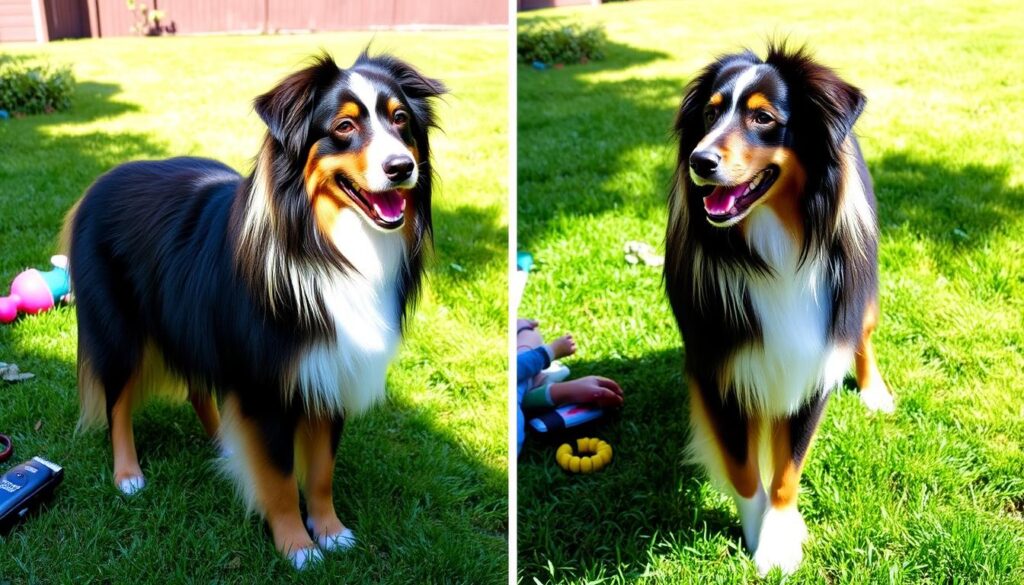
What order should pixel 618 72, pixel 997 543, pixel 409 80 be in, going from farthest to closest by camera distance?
pixel 618 72 → pixel 997 543 → pixel 409 80

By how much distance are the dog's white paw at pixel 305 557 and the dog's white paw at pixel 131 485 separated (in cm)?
51

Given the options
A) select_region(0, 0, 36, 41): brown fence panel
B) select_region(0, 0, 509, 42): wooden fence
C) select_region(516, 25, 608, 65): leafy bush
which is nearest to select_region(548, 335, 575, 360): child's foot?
select_region(0, 0, 509, 42): wooden fence

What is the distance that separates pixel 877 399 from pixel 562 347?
102 cm

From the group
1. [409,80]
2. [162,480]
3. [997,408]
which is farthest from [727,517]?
[162,480]

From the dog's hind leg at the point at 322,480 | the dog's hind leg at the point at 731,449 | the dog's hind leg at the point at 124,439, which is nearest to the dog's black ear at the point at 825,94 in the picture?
the dog's hind leg at the point at 731,449

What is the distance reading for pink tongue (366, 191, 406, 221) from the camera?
1.80 m

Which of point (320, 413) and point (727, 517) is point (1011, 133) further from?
point (320, 413)

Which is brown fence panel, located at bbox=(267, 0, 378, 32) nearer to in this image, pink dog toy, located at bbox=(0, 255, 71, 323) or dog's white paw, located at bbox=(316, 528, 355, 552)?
pink dog toy, located at bbox=(0, 255, 71, 323)

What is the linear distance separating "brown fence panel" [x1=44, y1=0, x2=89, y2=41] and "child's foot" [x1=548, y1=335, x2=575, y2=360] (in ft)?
5.61

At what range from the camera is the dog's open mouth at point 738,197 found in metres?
1.70

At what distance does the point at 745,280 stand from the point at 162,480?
1.65m

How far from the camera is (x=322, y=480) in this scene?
220 centimetres

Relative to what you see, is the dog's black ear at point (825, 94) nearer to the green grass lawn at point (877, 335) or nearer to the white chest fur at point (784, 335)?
the white chest fur at point (784, 335)

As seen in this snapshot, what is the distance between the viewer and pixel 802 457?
208cm
